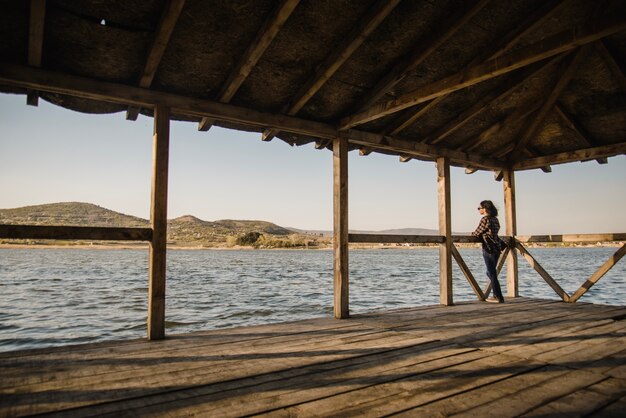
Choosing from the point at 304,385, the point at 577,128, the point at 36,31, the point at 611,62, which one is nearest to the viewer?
the point at 304,385

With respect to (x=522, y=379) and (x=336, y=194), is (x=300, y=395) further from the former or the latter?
(x=336, y=194)

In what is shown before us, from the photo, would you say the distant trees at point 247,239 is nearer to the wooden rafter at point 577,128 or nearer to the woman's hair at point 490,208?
the woman's hair at point 490,208

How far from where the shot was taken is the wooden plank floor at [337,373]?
240 cm

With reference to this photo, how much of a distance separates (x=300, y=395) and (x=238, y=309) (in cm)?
1021

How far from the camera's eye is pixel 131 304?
13.3m

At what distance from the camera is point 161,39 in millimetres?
3766

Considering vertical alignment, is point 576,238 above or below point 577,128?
below

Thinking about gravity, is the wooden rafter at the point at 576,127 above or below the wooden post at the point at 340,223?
above

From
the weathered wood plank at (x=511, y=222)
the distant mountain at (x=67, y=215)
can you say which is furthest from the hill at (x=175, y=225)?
the weathered wood plank at (x=511, y=222)

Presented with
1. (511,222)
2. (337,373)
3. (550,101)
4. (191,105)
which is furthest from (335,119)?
(511,222)

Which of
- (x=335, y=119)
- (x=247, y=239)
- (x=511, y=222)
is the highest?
(x=335, y=119)

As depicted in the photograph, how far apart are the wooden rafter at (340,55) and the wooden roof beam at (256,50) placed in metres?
0.80

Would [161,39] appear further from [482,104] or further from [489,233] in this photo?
[489,233]

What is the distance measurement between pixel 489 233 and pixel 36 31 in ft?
23.6
